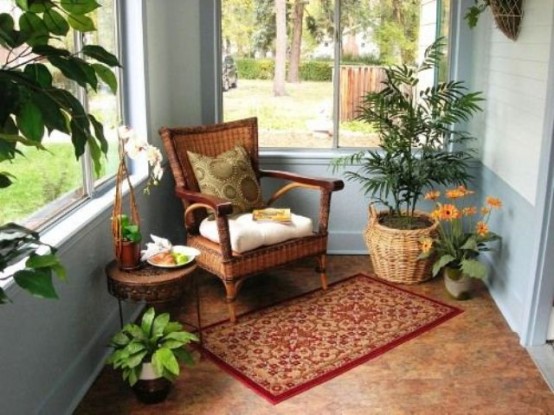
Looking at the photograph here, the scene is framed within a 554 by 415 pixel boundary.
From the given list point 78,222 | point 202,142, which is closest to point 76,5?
point 78,222

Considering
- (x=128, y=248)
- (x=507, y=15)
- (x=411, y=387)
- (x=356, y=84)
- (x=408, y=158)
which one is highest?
(x=507, y=15)

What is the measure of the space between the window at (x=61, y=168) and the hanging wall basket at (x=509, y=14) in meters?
1.96

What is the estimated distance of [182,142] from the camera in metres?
3.46

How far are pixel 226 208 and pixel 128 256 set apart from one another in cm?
53

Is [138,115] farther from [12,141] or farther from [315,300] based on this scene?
[12,141]

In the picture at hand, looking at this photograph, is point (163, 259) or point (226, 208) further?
point (226, 208)

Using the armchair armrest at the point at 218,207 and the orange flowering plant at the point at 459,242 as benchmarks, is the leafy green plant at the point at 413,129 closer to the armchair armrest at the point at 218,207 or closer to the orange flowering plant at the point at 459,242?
the orange flowering plant at the point at 459,242

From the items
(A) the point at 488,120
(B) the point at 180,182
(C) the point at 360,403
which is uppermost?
(A) the point at 488,120

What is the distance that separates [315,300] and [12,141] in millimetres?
2545

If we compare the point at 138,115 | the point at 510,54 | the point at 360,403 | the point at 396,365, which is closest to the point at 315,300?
the point at 396,365

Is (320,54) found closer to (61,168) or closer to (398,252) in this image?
(398,252)

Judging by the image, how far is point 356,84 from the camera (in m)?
3.96

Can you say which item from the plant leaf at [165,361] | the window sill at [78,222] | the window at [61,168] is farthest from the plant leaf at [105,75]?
the plant leaf at [165,361]

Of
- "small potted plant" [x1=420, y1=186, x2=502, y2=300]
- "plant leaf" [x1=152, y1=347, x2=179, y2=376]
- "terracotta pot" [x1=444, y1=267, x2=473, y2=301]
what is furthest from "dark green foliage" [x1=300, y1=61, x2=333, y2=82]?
"plant leaf" [x1=152, y1=347, x2=179, y2=376]
